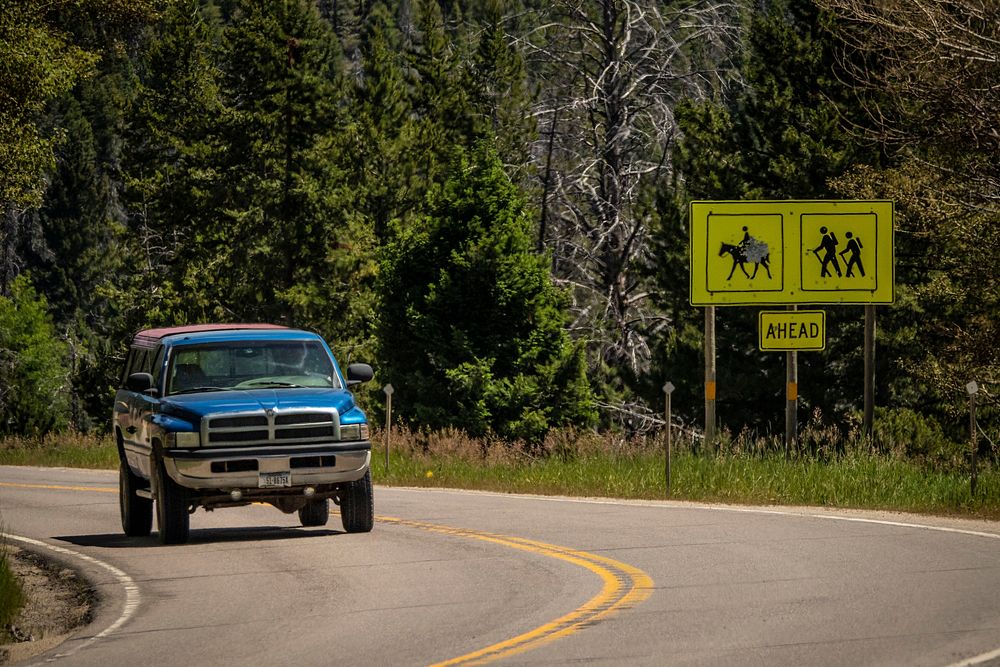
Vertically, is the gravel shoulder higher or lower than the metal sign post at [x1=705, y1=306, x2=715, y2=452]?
lower

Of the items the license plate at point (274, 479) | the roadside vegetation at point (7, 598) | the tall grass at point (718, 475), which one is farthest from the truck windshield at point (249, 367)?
the tall grass at point (718, 475)

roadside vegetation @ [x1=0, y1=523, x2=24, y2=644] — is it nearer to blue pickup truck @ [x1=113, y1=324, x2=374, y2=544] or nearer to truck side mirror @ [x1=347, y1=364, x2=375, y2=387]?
blue pickup truck @ [x1=113, y1=324, x2=374, y2=544]

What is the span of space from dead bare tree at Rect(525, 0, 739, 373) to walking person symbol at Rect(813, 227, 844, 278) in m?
14.2

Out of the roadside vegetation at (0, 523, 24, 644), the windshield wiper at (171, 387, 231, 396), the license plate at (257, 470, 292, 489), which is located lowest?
the roadside vegetation at (0, 523, 24, 644)

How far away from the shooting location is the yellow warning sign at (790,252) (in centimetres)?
2694

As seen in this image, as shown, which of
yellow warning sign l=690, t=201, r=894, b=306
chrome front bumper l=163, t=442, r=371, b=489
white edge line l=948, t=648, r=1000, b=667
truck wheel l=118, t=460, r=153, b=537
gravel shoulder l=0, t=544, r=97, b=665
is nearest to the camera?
white edge line l=948, t=648, r=1000, b=667

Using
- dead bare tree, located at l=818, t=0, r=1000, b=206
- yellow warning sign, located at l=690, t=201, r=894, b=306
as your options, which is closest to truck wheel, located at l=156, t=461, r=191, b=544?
yellow warning sign, located at l=690, t=201, r=894, b=306

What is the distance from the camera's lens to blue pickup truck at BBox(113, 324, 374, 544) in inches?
615

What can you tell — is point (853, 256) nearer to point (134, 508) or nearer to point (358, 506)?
point (358, 506)

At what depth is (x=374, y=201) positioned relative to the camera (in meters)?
65.4

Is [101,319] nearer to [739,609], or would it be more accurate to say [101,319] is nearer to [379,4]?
[379,4]

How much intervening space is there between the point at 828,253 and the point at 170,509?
1448cm

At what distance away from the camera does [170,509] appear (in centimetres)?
1612

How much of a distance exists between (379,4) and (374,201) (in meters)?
41.3
